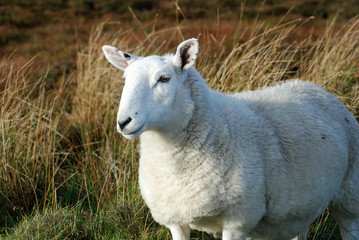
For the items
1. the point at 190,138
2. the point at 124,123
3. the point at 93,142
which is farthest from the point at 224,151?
the point at 93,142

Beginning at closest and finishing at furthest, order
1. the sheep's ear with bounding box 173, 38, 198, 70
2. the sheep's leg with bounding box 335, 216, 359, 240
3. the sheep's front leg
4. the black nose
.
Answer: the black nose < the sheep's ear with bounding box 173, 38, 198, 70 < the sheep's front leg < the sheep's leg with bounding box 335, 216, 359, 240

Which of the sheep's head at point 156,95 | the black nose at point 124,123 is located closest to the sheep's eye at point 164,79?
the sheep's head at point 156,95

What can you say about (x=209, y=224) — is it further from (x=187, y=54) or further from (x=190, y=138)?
(x=187, y=54)

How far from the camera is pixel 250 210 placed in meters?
2.67

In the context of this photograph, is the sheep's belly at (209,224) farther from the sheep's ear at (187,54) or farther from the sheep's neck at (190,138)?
the sheep's ear at (187,54)

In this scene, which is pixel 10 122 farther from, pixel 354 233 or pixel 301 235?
pixel 354 233

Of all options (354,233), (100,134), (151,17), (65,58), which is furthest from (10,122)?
(151,17)

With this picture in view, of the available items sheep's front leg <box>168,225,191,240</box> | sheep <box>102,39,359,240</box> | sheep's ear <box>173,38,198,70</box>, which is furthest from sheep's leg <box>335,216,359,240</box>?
sheep's ear <box>173,38,198,70</box>

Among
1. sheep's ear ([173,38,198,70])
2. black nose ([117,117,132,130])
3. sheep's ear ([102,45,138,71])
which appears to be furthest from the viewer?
sheep's ear ([102,45,138,71])

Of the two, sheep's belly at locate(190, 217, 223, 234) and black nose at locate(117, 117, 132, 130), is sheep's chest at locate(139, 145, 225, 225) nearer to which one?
sheep's belly at locate(190, 217, 223, 234)

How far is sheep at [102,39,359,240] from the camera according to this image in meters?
2.60

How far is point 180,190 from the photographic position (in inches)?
104

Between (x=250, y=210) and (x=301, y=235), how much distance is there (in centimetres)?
101

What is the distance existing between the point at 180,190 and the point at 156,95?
0.58m
